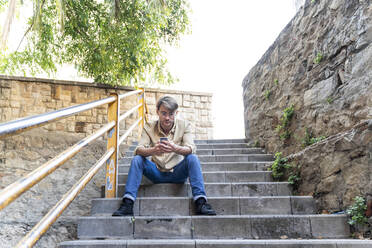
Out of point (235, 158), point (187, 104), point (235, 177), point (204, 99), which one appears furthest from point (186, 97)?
point (235, 177)

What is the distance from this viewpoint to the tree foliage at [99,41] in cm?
468

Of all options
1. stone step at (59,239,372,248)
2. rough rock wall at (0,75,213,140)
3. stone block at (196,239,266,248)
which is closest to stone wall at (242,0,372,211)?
stone step at (59,239,372,248)

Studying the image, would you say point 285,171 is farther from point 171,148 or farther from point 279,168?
point 171,148

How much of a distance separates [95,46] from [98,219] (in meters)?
3.78

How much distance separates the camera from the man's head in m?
2.32

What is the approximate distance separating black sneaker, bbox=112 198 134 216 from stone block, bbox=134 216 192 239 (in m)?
0.13

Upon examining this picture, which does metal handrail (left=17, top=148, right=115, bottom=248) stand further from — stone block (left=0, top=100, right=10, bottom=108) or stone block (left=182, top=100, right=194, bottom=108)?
stone block (left=182, top=100, right=194, bottom=108)

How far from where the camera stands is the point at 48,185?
10.5ft

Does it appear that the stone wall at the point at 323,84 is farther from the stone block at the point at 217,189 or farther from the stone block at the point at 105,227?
the stone block at the point at 105,227

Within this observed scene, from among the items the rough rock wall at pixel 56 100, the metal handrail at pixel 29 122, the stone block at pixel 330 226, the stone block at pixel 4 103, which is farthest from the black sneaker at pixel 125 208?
the stone block at pixel 4 103

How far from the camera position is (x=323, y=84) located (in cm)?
241

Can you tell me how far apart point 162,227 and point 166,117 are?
2.98 ft

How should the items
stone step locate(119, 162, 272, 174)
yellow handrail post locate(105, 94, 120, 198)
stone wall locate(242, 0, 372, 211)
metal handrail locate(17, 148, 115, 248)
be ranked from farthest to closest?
stone step locate(119, 162, 272, 174)
yellow handrail post locate(105, 94, 120, 198)
stone wall locate(242, 0, 372, 211)
metal handrail locate(17, 148, 115, 248)

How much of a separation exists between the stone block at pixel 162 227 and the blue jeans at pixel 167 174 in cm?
22
